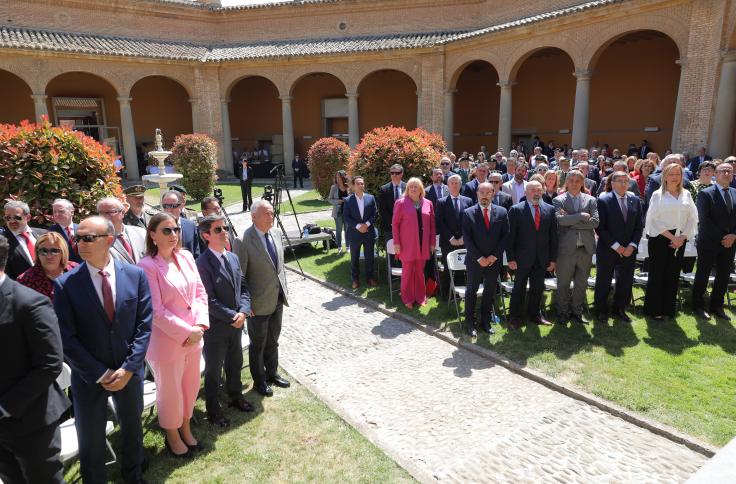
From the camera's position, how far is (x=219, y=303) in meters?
4.19

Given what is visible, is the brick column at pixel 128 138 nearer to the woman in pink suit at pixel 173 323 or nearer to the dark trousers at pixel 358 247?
the dark trousers at pixel 358 247

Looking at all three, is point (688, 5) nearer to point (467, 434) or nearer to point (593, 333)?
point (593, 333)

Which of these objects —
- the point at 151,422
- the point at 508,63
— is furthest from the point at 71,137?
the point at 508,63

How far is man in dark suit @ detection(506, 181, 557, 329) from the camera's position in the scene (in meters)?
6.23

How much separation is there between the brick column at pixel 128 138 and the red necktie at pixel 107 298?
2375 cm

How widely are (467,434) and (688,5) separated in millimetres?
15765

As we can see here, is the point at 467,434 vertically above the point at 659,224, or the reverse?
the point at 659,224

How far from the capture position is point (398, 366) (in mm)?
5543

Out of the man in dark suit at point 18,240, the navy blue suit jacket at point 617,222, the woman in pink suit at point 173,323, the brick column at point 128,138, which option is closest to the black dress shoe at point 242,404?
the woman in pink suit at point 173,323

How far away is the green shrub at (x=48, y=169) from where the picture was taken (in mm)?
5254

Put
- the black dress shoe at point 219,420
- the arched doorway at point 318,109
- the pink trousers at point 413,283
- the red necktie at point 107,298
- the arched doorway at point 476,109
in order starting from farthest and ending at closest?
the arched doorway at point 318,109 < the arched doorway at point 476,109 < the pink trousers at point 413,283 < the black dress shoe at point 219,420 < the red necktie at point 107,298

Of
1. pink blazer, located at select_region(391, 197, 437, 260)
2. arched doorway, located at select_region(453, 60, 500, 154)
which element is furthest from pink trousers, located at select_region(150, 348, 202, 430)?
arched doorway, located at select_region(453, 60, 500, 154)

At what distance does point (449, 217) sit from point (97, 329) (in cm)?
537

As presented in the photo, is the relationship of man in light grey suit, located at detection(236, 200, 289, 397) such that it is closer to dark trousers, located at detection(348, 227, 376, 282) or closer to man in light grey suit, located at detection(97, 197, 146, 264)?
man in light grey suit, located at detection(97, 197, 146, 264)
